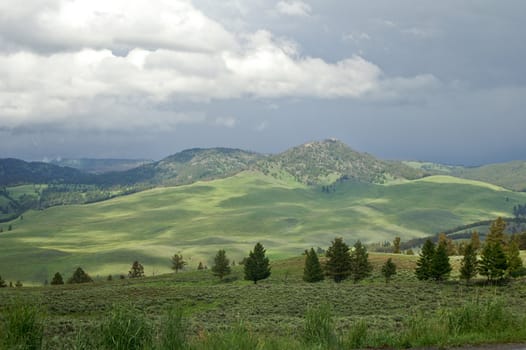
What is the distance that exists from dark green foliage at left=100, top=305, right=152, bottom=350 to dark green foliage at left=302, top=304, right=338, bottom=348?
512cm

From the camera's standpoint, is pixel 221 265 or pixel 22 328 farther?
pixel 221 265

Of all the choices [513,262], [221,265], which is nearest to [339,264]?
[513,262]

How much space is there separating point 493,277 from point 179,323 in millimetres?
75433

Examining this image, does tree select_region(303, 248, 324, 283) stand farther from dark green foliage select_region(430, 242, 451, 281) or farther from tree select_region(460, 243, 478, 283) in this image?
tree select_region(460, 243, 478, 283)

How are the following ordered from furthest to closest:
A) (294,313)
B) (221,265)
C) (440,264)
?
(221,265) < (440,264) < (294,313)

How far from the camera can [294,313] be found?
50625 mm

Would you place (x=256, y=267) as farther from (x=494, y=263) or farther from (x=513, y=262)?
(x=513, y=262)

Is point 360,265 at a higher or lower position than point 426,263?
lower

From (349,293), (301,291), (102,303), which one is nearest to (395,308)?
(349,293)

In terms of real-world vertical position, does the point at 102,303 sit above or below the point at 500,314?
below

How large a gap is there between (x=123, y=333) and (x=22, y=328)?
9.86 feet

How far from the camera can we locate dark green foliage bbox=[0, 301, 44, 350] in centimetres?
1428

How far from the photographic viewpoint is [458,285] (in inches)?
3019

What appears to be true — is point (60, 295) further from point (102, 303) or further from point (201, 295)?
point (201, 295)
